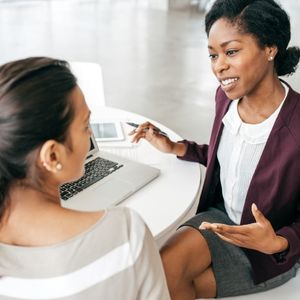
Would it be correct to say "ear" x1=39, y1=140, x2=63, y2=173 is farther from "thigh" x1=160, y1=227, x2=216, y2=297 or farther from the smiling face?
the smiling face

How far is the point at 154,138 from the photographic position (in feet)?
5.32

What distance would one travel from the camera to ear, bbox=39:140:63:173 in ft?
2.38

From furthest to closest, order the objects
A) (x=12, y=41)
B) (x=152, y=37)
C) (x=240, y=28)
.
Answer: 1. (x=152, y=37)
2. (x=12, y=41)
3. (x=240, y=28)

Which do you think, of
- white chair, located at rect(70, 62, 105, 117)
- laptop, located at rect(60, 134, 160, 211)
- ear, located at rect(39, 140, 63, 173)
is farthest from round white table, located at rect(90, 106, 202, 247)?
white chair, located at rect(70, 62, 105, 117)

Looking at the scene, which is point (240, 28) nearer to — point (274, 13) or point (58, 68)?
point (274, 13)

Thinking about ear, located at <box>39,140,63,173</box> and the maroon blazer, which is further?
the maroon blazer

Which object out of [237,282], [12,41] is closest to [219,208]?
[237,282]

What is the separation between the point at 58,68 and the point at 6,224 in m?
0.28

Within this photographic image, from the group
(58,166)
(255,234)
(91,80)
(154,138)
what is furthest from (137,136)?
(91,80)

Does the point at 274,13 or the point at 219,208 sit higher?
the point at 274,13

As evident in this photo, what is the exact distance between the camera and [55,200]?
0.82 m

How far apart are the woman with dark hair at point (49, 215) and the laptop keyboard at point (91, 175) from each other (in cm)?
53

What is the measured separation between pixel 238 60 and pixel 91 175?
1.91 feet

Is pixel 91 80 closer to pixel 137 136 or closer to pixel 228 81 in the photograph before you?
pixel 137 136
